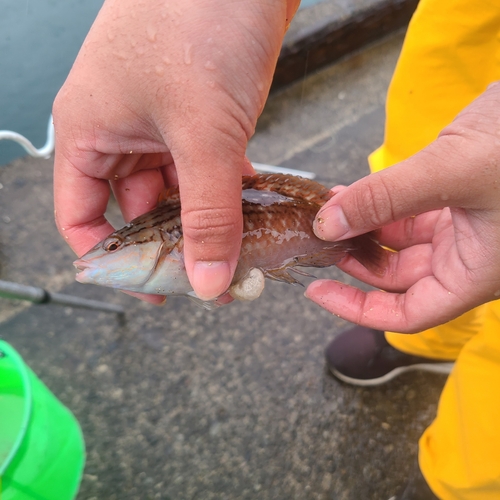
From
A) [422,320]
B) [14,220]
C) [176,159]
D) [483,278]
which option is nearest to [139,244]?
[176,159]

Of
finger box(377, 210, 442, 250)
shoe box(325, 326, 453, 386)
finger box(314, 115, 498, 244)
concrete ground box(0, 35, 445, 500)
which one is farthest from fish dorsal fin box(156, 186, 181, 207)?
shoe box(325, 326, 453, 386)

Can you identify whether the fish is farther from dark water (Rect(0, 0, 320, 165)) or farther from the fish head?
dark water (Rect(0, 0, 320, 165))

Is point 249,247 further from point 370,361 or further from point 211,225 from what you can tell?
point 370,361

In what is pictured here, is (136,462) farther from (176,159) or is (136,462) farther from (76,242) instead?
A: (176,159)

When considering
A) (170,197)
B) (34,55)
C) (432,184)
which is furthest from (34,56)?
(432,184)

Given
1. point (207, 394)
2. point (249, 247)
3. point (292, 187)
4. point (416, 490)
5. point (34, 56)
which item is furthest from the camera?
point (34, 56)
